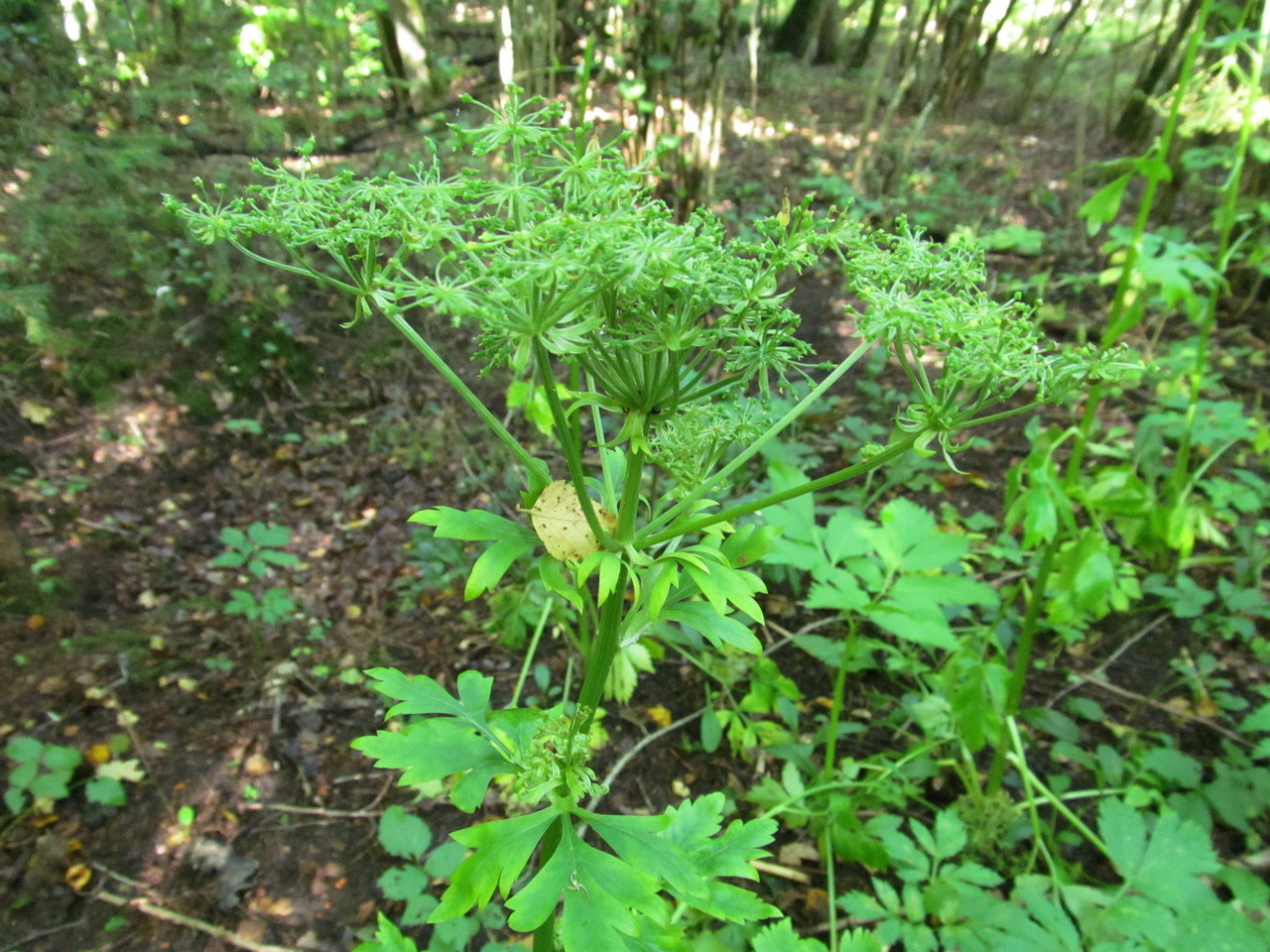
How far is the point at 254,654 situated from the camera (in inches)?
124

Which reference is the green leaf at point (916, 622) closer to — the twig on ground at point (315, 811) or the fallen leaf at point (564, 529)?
the fallen leaf at point (564, 529)

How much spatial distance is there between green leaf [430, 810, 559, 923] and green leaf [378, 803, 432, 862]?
124 centimetres

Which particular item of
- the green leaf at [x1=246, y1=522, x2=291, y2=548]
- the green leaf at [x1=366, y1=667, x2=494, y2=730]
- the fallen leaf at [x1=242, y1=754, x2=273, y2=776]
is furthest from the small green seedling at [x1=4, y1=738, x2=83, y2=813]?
the green leaf at [x1=366, y1=667, x2=494, y2=730]

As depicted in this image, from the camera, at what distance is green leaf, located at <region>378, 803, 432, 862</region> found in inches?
86.4

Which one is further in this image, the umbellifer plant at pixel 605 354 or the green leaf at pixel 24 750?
the green leaf at pixel 24 750

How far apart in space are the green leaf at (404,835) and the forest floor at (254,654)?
35cm

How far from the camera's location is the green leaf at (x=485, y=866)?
1.07 m

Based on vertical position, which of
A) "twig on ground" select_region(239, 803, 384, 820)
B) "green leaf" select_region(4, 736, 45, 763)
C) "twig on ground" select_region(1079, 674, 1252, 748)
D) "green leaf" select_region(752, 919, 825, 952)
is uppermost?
"green leaf" select_region(752, 919, 825, 952)

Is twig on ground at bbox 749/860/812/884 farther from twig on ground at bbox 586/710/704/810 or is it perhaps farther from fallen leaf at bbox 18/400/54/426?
fallen leaf at bbox 18/400/54/426

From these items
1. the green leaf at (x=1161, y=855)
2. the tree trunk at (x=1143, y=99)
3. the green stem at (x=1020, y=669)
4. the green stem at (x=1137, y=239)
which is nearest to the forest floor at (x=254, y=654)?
the green stem at (x=1020, y=669)

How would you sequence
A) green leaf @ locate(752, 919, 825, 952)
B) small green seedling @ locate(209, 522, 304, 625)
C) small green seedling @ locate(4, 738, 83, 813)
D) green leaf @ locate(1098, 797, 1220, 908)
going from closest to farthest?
green leaf @ locate(752, 919, 825, 952), green leaf @ locate(1098, 797, 1220, 908), small green seedling @ locate(4, 738, 83, 813), small green seedling @ locate(209, 522, 304, 625)

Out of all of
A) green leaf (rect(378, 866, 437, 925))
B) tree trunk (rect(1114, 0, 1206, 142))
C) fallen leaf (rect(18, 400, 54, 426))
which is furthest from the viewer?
tree trunk (rect(1114, 0, 1206, 142))

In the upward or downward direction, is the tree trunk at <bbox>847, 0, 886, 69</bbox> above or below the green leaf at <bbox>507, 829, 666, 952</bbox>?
above

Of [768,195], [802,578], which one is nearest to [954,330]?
[802,578]
